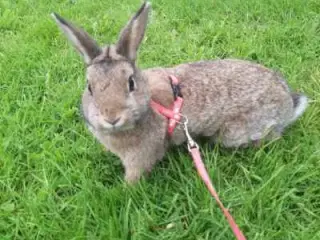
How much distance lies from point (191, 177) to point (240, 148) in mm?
461

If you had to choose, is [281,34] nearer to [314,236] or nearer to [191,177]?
[191,177]

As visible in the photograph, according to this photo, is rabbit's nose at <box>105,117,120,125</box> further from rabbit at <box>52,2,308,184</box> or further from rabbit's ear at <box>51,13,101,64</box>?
rabbit's ear at <box>51,13,101,64</box>

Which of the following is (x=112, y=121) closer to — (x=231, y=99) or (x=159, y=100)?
(x=159, y=100)

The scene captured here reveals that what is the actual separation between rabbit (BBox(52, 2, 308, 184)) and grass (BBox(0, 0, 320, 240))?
0.12m

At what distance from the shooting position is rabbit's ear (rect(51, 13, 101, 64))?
8.97 ft

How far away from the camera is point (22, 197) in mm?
3041

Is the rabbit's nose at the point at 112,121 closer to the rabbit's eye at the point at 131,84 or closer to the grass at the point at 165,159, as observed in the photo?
the rabbit's eye at the point at 131,84

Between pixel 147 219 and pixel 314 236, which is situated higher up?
pixel 147 219

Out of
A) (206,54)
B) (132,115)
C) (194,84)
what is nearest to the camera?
(132,115)

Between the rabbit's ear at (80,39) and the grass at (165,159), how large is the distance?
0.72m

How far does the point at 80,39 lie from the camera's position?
275 cm

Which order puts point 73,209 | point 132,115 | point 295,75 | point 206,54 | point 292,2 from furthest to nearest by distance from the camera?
point 292,2 < point 206,54 < point 295,75 < point 73,209 < point 132,115

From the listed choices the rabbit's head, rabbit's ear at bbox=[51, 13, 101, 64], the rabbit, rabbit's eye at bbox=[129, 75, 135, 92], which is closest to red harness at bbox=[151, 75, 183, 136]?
the rabbit

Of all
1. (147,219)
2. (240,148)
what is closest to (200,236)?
(147,219)
